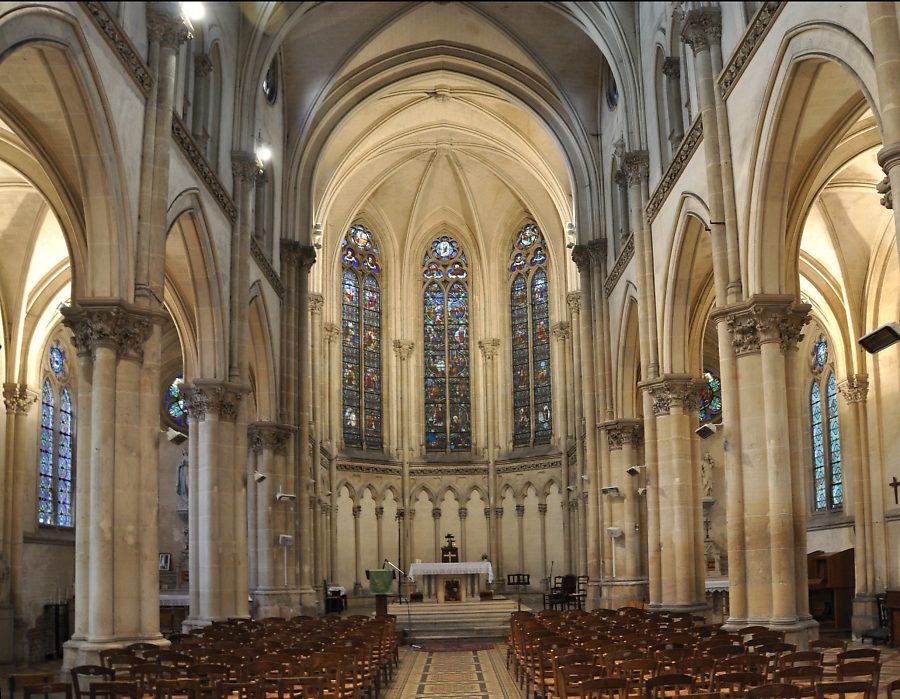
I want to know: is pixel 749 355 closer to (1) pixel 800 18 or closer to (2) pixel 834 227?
(1) pixel 800 18

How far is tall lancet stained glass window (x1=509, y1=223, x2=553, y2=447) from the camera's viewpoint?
159 feet

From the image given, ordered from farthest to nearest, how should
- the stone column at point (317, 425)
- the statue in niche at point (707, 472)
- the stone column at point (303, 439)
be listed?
the statue in niche at point (707, 472) → the stone column at point (317, 425) → the stone column at point (303, 439)

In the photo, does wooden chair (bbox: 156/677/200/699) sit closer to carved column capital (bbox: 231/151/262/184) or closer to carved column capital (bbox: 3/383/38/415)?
carved column capital (bbox: 231/151/262/184)

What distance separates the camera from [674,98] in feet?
81.7

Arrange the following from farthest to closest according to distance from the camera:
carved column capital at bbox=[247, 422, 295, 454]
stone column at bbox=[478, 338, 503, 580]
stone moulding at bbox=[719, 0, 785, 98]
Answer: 1. stone column at bbox=[478, 338, 503, 580]
2. carved column capital at bbox=[247, 422, 295, 454]
3. stone moulding at bbox=[719, 0, 785, 98]

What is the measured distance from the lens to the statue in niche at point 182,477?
129 feet

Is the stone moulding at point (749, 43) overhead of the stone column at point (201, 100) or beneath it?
beneath

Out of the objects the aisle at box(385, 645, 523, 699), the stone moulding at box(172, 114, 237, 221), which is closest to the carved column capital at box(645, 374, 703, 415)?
the aisle at box(385, 645, 523, 699)

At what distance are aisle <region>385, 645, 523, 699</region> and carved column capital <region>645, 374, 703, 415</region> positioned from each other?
6.88 metres

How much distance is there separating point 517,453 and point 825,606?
20.3 meters

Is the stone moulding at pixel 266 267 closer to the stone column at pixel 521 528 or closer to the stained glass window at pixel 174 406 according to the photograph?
the stained glass window at pixel 174 406

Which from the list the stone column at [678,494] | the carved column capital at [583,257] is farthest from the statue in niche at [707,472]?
the stone column at [678,494]

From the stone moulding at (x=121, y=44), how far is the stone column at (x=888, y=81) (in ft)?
35.2

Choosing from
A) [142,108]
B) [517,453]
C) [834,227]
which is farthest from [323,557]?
[142,108]
